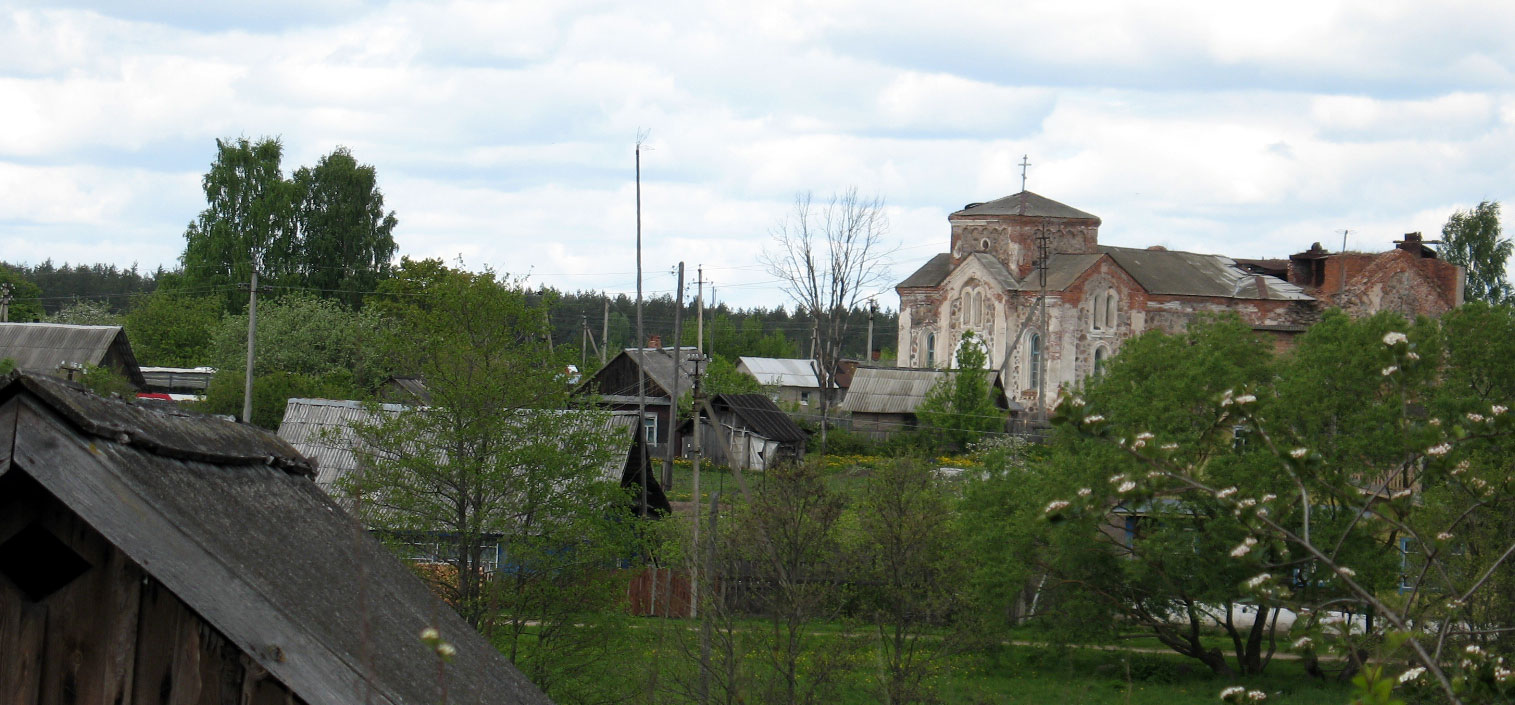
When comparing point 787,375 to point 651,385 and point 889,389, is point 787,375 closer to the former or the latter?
point 889,389

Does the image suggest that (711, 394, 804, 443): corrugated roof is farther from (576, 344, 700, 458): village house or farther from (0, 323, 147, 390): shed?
(0, 323, 147, 390): shed

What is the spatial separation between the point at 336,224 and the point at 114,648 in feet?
176

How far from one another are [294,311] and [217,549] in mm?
45460

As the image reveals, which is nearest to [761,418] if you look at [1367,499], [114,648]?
[1367,499]

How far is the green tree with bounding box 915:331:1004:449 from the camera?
44125mm

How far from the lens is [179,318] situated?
5244 cm

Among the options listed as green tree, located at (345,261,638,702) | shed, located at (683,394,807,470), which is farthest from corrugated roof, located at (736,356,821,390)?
green tree, located at (345,261,638,702)

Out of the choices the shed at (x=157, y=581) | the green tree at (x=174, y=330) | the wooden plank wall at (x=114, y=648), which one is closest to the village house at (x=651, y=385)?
the green tree at (x=174, y=330)

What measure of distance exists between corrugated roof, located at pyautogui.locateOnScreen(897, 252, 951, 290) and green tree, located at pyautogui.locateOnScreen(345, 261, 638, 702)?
40.1 metres

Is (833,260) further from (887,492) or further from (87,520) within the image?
(87,520)

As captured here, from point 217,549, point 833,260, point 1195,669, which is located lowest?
point 1195,669

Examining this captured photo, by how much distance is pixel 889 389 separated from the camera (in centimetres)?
5050

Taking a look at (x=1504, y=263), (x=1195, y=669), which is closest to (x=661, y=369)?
(x=1195, y=669)

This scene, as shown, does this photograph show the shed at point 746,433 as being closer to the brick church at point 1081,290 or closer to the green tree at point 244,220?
the brick church at point 1081,290
